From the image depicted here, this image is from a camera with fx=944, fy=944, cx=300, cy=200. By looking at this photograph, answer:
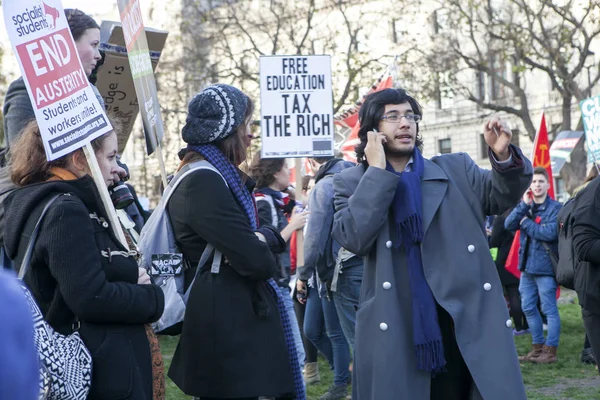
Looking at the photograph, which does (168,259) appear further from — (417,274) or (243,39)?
(243,39)

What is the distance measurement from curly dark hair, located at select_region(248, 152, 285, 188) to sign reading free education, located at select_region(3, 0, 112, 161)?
4044 mm

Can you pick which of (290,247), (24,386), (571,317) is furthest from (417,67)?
(24,386)

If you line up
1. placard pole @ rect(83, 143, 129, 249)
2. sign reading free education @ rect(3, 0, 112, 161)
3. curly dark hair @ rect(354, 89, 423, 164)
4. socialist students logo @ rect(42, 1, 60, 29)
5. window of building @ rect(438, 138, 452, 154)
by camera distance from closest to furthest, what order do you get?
placard pole @ rect(83, 143, 129, 249) < sign reading free education @ rect(3, 0, 112, 161) < socialist students logo @ rect(42, 1, 60, 29) < curly dark hair @ rect(354, 89, 423, 164) < window of building @ rect(438, 138, 452, 154)

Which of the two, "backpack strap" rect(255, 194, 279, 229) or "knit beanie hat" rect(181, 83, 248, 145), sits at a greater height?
"knit beanie hat" rect(181, 83, 248, 145)

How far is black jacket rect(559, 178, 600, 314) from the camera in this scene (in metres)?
5.56

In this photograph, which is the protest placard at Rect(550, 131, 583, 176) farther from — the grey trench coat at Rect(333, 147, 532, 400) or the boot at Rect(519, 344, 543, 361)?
the grey trench coat at Rect(333, 147, 532, 400)

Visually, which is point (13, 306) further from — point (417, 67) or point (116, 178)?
point (417, 67)

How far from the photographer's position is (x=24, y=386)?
1348mm

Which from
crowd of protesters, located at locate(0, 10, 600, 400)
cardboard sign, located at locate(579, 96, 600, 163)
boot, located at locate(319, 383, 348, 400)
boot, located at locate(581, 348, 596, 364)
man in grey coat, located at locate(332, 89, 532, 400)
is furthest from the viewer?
boot, located at locate(581, 348, 596, 364)

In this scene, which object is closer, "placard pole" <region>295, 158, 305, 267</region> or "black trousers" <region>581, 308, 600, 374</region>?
"black trousers" <region>581, 308, 600, 374</region>

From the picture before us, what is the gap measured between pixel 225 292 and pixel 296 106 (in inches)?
157

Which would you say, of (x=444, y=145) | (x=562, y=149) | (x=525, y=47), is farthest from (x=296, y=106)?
(x=444, y=145)

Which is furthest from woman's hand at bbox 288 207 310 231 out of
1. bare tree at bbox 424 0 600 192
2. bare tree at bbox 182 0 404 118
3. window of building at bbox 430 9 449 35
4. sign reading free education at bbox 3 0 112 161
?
window of building at bbox 430 9 449 35

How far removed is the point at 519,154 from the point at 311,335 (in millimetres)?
5122
